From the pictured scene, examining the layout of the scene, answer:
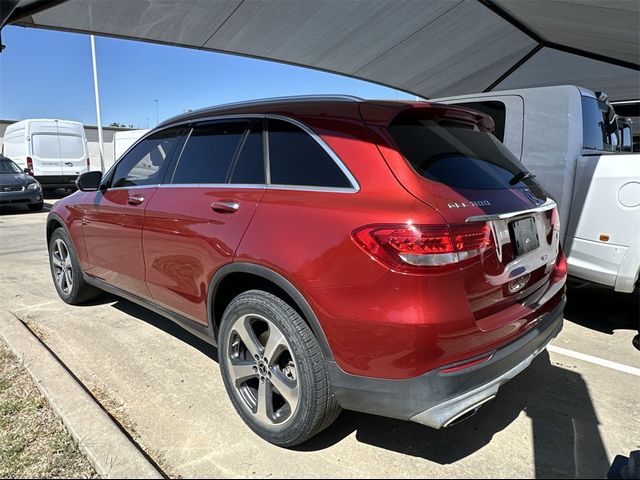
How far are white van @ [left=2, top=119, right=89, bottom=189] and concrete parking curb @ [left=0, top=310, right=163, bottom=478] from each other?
552 inches

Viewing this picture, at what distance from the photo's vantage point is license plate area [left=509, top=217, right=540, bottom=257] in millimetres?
2205

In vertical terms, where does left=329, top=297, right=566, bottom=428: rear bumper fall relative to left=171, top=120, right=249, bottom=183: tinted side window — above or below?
below

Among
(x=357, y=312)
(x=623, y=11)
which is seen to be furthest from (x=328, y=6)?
(x=357, y=312)

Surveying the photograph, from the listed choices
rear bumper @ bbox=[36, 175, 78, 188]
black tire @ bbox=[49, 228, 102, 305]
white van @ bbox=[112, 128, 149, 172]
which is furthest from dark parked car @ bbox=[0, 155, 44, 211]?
black tire @ bbox=[49, 228, 102, 305]

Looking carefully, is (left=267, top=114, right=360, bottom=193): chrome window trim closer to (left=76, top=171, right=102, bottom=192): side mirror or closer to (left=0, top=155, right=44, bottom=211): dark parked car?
(left=76, top=171, right=102, bottom=192): side mirror

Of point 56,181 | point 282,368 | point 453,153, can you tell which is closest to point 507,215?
point 453,153

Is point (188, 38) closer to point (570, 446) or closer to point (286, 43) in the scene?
point (286, 43)

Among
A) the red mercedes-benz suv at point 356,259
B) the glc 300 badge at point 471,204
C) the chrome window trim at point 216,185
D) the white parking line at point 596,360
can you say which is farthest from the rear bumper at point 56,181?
the glc 300 badge at point 471,204

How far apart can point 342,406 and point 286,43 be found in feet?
29.3

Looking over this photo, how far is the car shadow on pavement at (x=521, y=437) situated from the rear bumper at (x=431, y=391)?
1.66 feet

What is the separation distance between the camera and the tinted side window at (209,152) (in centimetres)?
278

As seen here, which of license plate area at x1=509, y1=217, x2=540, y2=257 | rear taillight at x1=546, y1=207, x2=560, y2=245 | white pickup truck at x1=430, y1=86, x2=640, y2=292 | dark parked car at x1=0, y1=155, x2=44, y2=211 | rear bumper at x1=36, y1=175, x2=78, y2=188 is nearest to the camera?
license plate area at x1=509, y1=217, x2=540, y2=257

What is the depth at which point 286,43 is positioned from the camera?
31.4 ft

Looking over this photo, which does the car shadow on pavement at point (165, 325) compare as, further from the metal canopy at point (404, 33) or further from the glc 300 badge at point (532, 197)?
the metal canopy at point (404, 33)
